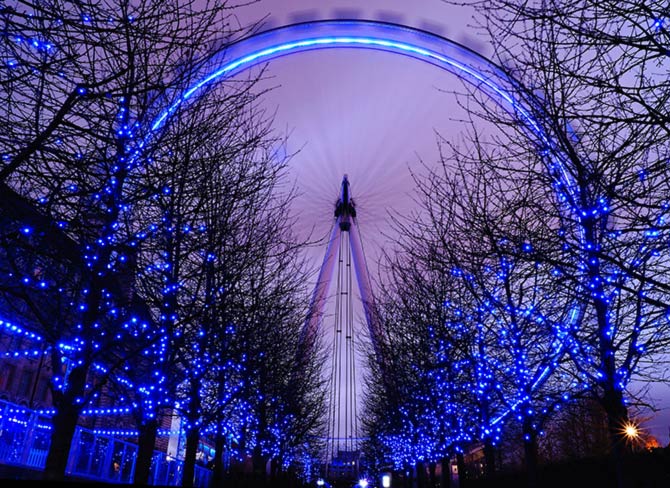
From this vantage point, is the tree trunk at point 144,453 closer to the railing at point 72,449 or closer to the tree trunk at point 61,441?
the tree trunk at point 61,441

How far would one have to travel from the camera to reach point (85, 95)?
16.5 feet

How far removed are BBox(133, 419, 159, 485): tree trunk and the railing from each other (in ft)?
10.3

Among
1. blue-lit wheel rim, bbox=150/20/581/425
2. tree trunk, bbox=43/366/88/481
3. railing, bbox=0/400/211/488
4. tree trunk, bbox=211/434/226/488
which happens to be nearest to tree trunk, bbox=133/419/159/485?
tree trunk, bbox=43/366/88/481

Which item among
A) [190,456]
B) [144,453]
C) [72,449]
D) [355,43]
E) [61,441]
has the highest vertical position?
[355,43]

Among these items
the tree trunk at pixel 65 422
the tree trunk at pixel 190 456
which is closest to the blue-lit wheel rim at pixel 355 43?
the tree trunk at pixel 190 456

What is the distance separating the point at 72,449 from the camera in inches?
554

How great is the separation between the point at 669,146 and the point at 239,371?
1155 centimetres

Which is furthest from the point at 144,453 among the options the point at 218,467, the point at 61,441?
the point at 218,467

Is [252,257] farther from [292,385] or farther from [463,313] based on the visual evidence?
[292,385]

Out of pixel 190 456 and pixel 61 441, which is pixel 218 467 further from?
pixel 61 441

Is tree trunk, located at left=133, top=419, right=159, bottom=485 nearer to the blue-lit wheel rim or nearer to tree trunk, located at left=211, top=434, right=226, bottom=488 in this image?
tree trunk, located at left=211, top=434, right=226, bottom=488

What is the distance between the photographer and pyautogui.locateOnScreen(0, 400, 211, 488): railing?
470 inches

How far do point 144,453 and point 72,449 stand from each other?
15.2 ft

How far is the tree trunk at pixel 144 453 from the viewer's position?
10.4 metres
